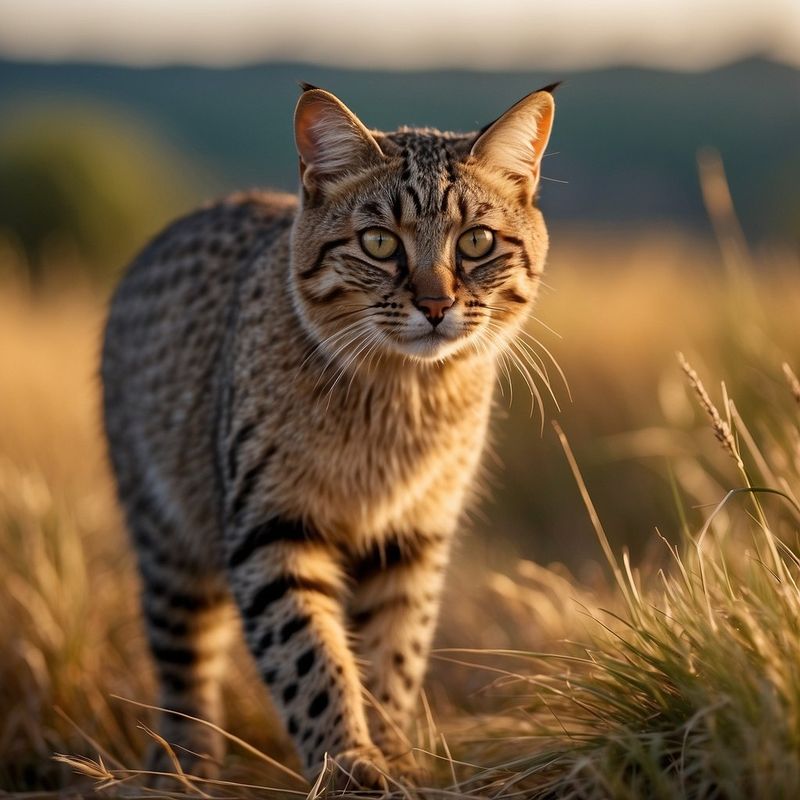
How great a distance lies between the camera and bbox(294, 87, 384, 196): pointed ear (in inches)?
137

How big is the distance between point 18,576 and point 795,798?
3.34 meters

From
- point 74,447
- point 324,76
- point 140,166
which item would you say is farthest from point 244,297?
point 324,76

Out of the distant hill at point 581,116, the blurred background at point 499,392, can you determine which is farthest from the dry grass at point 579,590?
the distant hill at point 581,116

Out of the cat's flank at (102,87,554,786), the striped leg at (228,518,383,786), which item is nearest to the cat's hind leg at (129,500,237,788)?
the cat's flank at (102,87,554,786)

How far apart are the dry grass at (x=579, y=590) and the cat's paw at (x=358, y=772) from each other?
0.15 metres

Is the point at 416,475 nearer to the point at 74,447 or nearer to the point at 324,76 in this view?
the point at 74,447

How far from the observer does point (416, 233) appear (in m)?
3.29

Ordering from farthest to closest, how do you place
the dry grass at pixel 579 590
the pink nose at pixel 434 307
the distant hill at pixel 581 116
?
the distant hill at pixel 581 116 < the pink nose at pixel 434 307 < the dry grass at pixel 579 590

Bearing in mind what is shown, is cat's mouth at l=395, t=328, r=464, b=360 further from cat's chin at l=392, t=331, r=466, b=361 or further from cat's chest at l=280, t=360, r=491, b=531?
cat's chest at l=280, t=360, r=491, b=531

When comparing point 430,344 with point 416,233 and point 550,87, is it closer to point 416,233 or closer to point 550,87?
point 416,233

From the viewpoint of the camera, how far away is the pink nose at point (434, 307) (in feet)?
10.3

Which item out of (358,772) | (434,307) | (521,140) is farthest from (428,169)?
(358,772)

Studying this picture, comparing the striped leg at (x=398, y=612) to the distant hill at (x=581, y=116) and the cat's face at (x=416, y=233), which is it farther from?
the distant hill at (x=581, y=116)

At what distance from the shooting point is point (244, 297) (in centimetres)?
400
